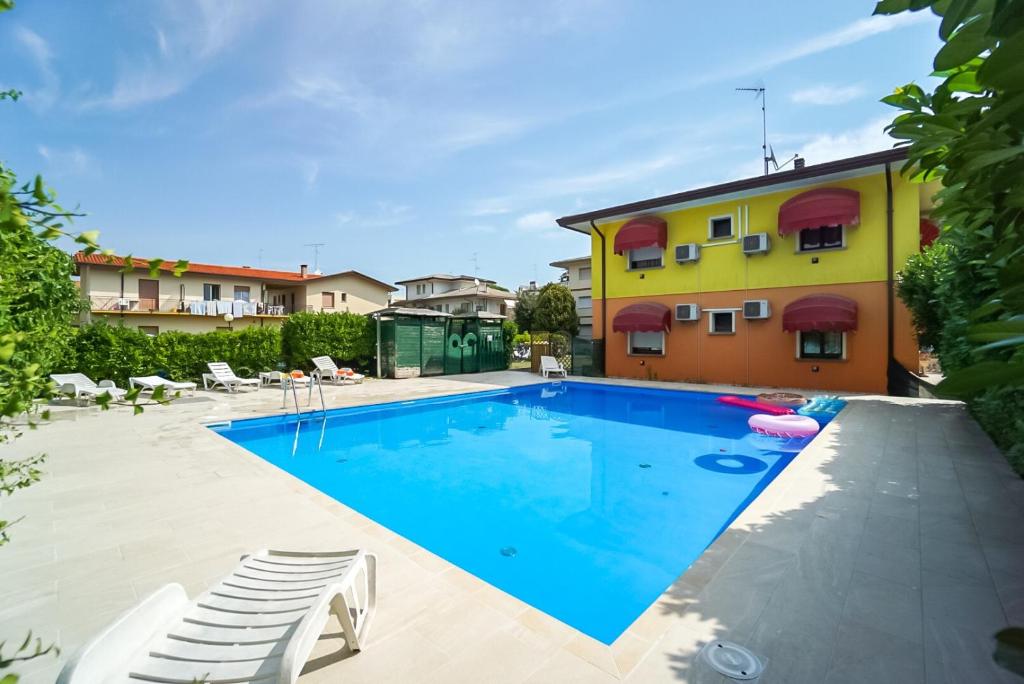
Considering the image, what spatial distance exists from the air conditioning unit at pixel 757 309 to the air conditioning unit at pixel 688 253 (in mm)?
2622

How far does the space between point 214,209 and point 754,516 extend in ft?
74.0

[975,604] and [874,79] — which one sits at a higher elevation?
[874,79]

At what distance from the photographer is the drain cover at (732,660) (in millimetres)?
2680

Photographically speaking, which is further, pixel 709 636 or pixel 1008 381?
pixel 709 636

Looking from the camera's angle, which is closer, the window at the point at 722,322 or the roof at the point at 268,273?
the window at the point at 722,322

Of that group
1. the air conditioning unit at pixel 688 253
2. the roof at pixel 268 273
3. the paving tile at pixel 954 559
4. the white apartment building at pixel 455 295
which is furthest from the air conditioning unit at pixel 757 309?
the white apartment building at pixel 455 295

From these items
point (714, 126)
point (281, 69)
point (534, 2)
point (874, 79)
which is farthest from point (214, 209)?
point (874, 79)

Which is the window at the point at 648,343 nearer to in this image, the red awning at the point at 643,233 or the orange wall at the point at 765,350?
the orange wall at the point at 765,350

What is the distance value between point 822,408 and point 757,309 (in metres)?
5.17

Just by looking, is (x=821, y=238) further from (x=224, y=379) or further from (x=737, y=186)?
(x=224, y=379)

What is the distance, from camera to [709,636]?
3.03 m

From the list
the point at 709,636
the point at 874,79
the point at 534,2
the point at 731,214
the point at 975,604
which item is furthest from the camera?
the point at 731,214

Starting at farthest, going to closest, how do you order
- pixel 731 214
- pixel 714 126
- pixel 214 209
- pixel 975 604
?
pixel 214 209, pixel 731 214, pixel 714 126, pixel 975 604

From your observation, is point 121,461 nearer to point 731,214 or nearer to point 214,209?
point 214,209
